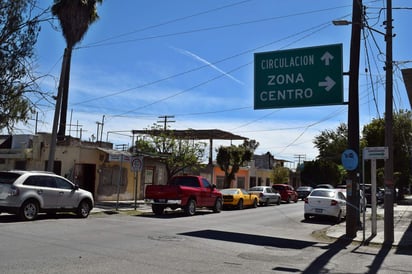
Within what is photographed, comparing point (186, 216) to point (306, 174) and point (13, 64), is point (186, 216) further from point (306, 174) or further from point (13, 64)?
point (306, 174)

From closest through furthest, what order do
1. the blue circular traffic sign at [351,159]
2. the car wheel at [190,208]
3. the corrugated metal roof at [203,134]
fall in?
1. the blue circular traffic sign at [351,159]
2. the car wheel at [190,208]
3. the corrugated metal roof at [203,134]

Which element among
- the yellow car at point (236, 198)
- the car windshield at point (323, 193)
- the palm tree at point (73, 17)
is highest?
the palm tree at point (73, 17)

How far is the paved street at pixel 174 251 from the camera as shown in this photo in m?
8.58

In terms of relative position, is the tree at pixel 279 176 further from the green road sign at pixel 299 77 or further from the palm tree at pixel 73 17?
the green road sign at pixel 299 77

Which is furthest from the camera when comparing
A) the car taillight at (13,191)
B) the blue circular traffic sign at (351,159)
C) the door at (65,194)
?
the door at (65,194)

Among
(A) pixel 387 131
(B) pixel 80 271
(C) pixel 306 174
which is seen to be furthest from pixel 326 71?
(C) pixel 306 174

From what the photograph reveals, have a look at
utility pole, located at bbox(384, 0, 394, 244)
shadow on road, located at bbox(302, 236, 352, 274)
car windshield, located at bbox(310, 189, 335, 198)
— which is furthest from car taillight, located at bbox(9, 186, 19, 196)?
car windshield, located at bbox(310, 189, 335, 198)

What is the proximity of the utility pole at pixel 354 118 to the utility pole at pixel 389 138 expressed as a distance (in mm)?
948

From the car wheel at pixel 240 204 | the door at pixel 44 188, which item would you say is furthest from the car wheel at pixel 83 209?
the car wheel at pixel 240 204

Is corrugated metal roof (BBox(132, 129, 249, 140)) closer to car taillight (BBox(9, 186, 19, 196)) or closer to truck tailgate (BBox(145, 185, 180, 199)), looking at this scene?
truck tailgate (BBox(145, 185, 180, 199))

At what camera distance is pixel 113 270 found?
804 centimetres

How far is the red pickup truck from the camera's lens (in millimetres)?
21109

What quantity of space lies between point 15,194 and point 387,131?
1215 centimetres

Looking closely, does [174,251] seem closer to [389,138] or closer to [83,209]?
[389,138]
